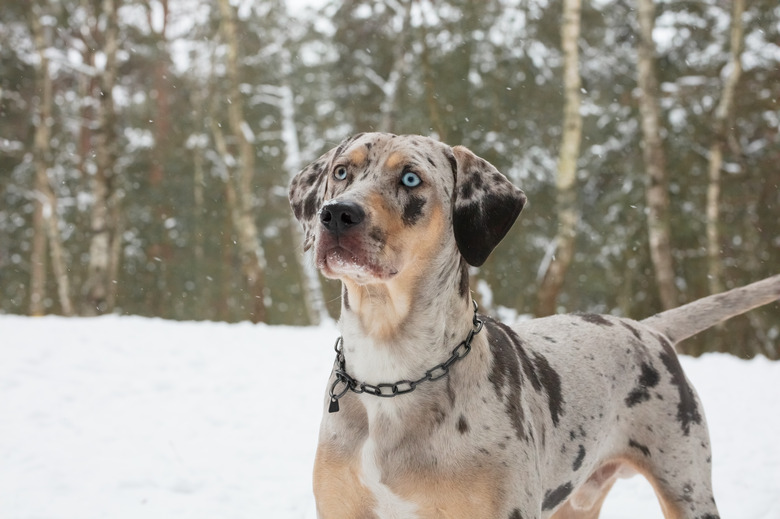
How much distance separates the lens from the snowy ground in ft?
18.0

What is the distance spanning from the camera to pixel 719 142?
616 inches

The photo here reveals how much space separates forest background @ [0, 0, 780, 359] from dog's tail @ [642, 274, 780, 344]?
856 centimetres

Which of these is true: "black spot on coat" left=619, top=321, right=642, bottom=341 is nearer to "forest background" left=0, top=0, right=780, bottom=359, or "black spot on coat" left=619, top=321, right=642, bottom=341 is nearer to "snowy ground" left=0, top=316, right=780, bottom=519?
"snowy ground" left=0, top=316, right=780, bottom=519

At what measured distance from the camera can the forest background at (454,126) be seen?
52.1 ft

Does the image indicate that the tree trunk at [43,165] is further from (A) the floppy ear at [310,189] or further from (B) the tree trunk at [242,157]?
(A) the floppy ear at [310,189]

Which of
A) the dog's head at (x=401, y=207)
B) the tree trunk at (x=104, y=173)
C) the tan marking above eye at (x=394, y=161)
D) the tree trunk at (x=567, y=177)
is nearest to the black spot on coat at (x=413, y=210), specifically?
the dog's head at (x=401, y=207)

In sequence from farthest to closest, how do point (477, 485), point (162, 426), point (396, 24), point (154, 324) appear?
point (396, 24)
point (154, 324)
point (162, 426)
point (477, 485)

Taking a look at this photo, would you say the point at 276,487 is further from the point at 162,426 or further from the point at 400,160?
the point at 400,160

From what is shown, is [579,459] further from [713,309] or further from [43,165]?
[43,165]

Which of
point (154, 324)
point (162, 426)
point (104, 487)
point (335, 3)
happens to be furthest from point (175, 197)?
point (104, 487)

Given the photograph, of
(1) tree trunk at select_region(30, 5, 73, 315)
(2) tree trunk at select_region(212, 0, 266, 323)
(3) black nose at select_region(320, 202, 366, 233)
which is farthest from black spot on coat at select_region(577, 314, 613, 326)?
(1) tree trunk at select_region(30, 5, 73, 315)

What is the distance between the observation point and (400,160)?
10.6ft

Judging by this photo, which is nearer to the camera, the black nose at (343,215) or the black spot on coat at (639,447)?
the black nose at (343,215)

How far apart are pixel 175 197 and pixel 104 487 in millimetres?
17691
